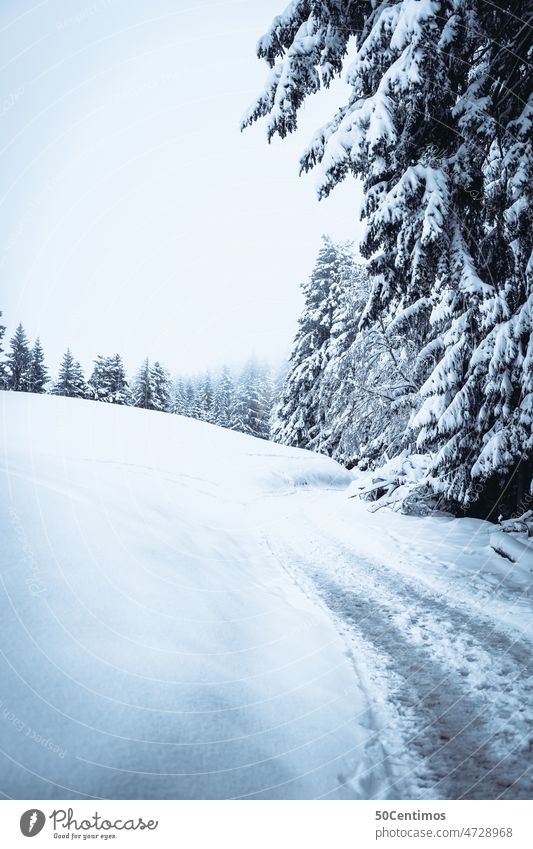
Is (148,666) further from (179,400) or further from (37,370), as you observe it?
(179,400)

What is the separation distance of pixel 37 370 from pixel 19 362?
2724 mm

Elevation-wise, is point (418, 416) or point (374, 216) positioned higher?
point (374, 216)

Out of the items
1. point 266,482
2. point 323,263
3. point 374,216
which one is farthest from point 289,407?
point 374,216

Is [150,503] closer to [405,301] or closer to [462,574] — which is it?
[462,574]

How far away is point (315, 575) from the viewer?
18.9 feet

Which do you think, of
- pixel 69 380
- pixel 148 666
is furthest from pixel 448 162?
pixel 69 380

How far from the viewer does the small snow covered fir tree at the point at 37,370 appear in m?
43.5

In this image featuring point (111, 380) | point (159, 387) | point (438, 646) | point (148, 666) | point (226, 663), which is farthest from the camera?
point (159, 387)

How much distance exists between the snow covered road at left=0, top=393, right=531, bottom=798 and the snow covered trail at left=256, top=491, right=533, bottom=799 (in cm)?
2

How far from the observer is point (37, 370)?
44062 mm

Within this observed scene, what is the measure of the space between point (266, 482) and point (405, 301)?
9449 millimetres

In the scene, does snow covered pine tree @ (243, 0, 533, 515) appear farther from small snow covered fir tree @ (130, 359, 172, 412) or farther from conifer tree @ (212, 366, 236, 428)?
conifer tree @ (212, 366, 236, 428)

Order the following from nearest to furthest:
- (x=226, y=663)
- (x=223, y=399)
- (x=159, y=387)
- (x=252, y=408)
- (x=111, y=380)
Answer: (x=226, y=663), (x=252, y=408), (x=111, y=380), (x=159, y=387), (x=223, y=399)

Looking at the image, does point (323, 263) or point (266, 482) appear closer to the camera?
point (266, 482)
